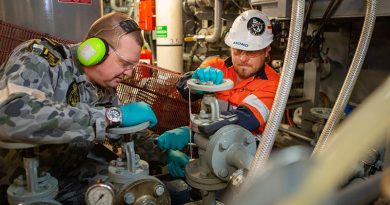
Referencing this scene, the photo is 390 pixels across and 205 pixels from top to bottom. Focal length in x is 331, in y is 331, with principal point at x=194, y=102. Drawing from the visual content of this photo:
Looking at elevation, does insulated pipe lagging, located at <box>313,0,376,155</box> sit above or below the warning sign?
below

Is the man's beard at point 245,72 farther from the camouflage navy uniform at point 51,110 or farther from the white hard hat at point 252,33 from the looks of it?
the camouflage navy uniform at point 51,110

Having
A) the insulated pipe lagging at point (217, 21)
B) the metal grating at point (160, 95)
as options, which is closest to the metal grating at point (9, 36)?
the metal grating at point (160, 95)

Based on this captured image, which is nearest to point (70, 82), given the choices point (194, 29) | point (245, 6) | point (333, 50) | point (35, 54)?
point (35, 54)

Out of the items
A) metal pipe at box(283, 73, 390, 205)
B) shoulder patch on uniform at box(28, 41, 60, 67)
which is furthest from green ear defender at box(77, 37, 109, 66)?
metal pipe at box(283, 73, 390, 205)

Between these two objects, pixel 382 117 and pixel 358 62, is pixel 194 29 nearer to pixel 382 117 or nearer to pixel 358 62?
pixel 358 62

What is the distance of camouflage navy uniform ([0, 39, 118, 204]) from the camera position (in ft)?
3.61

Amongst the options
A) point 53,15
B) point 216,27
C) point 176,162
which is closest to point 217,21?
point 216,27

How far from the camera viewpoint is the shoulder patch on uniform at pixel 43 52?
4.30 feet

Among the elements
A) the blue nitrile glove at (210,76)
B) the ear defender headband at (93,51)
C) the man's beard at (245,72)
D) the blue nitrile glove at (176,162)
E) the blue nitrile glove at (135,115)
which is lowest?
the blue nitrile glove at (176,162)

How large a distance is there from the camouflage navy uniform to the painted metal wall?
0.60 metres

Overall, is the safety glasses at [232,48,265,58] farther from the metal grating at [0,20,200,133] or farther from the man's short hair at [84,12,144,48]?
the man's short hair at [84,12,144,48]

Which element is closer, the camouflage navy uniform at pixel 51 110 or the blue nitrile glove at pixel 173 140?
the camouflage navy uniform at pixel 51 110

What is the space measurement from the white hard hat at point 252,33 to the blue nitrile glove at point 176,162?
66 centimetres

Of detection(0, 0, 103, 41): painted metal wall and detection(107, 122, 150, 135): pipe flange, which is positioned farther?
detection(0, 0, 103, 41): painted metal wall
